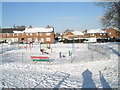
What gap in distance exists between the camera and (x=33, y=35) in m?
62.2

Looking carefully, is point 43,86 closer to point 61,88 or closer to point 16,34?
point 61,88

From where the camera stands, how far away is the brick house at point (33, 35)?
2384 inches

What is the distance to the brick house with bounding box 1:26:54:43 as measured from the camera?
199ft

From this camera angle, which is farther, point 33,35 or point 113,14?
point 33,35

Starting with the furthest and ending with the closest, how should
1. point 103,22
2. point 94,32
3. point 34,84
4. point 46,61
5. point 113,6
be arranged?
point 94,32
point 103,22
point 113,6
point 46,61
point 34,84

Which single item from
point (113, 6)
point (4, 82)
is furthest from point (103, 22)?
point (4, 82)

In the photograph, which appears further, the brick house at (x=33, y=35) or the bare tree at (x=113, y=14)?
the brick house at (x=33, y=35)

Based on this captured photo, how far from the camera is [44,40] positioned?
60969mm

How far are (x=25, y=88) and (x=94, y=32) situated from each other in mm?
75843

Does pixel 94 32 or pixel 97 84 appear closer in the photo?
pixel 97 84

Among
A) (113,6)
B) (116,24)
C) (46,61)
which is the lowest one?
(46,61)

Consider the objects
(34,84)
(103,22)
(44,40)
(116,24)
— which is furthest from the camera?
(44,40)

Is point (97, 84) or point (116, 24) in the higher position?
point (116, 24)

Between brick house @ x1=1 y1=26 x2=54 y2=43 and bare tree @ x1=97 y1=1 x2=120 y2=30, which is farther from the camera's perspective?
brick house @ x1=1 y1=26 x2=54 y2=43
